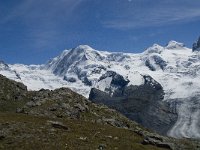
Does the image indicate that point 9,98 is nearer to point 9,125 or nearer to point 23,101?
point 23,101

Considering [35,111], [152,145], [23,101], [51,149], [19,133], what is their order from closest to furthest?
1. [51,149]
2. [19,133]
3. [152,145]
4. [35,111]
5. [23,101]

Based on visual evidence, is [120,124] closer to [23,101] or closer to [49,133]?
[49,133]

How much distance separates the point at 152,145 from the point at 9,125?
24.8 metres

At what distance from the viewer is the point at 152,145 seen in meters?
81.8

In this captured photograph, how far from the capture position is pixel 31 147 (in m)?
65.2

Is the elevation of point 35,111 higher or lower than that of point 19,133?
higher

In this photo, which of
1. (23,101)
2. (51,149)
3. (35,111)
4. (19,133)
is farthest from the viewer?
(23,101)

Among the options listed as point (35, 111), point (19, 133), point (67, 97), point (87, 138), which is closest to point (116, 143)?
point (87, 138)

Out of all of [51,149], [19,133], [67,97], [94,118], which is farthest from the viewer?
[67,97]

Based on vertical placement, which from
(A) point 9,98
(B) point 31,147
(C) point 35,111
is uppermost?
(A) point 9,98

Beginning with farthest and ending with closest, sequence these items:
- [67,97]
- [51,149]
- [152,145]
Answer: [67,97]
[152,145]
[51,149]

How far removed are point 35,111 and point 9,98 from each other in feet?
245

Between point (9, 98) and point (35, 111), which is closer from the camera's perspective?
point (35, 111)

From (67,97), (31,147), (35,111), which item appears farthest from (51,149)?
(67,97)
